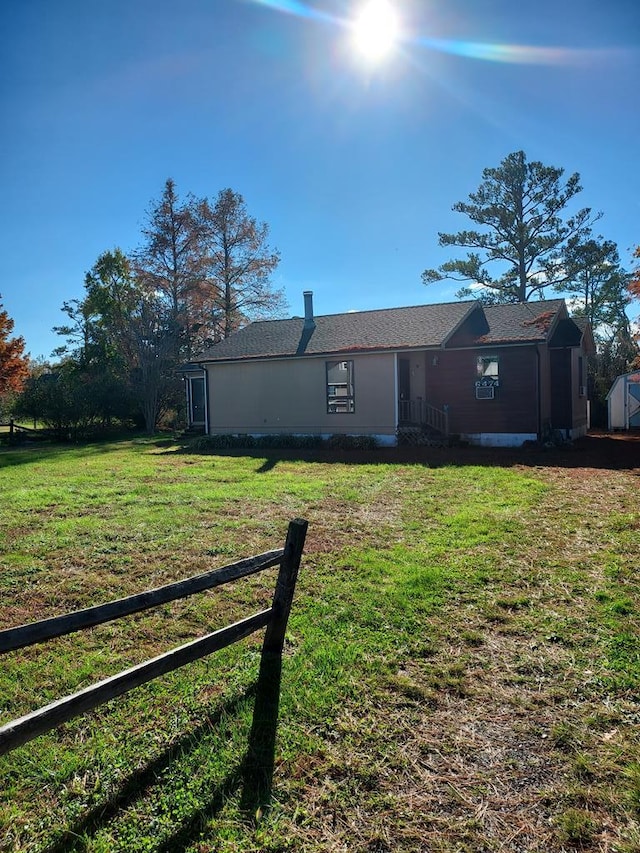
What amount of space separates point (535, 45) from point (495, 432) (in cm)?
924

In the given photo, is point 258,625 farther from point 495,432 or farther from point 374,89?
point 495,432

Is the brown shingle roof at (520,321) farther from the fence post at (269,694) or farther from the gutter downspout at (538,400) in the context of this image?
the fence post at (269,694)

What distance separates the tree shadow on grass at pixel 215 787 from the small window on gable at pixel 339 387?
1345cm

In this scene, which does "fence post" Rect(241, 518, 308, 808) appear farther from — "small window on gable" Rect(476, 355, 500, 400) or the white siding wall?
"small window on gable" Rect(476, 355, 500, 400)

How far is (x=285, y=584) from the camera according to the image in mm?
3039

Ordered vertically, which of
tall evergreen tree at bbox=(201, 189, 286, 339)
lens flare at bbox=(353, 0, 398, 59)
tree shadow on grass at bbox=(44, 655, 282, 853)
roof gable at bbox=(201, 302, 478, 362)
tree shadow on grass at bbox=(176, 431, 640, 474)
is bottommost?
tree shadow on grass at bbox=(44, 655, 282, 853)

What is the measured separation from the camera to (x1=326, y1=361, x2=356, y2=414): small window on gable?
52.7ft

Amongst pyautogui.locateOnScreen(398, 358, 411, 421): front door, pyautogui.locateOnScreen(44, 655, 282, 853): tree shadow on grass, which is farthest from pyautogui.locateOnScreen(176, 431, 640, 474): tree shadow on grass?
pyautogui.locateOnScreen(44, 655, 282, 853): tree shadow on grass

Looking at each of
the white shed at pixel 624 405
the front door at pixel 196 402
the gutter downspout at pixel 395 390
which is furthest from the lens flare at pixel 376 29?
the white shed at pixel 624 405

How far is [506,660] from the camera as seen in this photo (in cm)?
327

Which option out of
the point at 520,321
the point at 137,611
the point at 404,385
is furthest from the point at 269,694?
the point at 520,321

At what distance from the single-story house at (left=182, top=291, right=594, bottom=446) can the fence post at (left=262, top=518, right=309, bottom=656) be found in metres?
12.0

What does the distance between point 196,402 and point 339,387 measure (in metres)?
8.57

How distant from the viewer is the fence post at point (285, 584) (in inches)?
117
